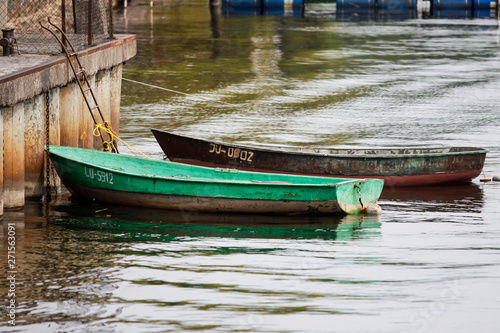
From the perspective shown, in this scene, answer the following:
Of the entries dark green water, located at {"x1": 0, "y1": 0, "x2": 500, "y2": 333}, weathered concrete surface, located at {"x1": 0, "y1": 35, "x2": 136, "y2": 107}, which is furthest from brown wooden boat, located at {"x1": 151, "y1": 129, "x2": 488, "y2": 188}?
weathered concrete surface, located at {"x1": 0, "y1": 35, "x2": 136, "y2": 107}

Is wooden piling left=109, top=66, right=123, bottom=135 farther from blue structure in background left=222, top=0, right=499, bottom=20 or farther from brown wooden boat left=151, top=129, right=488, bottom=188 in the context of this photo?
blue structure in background left=222, top=0, right=499, bottom=20

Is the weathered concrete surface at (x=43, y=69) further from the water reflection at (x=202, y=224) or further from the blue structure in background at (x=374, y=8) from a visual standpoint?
the blue structure in background at (x=374, y=8)

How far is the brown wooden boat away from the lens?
16.7 m

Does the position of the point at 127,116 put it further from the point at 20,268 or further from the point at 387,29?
the point at 387,29

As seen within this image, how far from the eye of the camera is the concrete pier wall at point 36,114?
1344 cm

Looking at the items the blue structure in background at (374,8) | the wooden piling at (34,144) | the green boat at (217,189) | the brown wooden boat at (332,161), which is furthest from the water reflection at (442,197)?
the blue structure in background at (374,8)

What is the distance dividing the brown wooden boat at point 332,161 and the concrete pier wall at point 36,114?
5.93 ft

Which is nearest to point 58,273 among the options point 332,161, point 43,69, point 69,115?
point 43,69

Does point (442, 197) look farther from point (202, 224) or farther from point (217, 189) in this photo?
point (202, 224)

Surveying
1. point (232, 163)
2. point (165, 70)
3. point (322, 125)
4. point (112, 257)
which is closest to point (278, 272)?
point (112, 257)

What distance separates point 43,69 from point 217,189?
3.76 m

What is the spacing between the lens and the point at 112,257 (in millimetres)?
12039

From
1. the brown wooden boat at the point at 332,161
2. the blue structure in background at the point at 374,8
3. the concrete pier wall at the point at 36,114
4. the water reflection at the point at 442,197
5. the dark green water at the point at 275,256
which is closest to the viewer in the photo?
the dark green water at the point at 275,256

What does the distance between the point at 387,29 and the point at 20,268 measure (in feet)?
150
